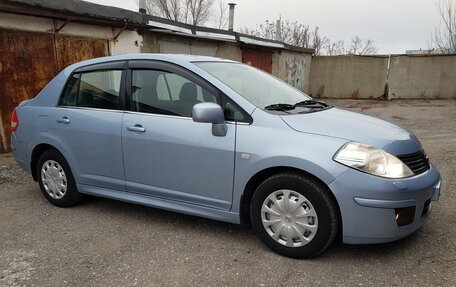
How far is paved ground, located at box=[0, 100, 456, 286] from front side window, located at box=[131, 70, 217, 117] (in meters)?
Result: 1.17

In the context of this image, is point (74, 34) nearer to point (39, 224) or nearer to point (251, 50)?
point (39, 224)

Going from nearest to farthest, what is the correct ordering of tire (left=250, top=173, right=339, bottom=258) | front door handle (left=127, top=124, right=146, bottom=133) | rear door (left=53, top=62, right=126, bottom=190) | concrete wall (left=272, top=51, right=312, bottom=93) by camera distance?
tire (left=250, top=173, right=339, bottom=258), front door handle (left=127, top=124, right=146, bottom=133), rear door (left=53, top=62, right=126, bottom=190), concrete wall (left=272, top=51, right=312, bottom=93)

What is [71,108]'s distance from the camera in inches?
160

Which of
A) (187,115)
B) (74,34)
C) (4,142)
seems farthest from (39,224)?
(74,34)

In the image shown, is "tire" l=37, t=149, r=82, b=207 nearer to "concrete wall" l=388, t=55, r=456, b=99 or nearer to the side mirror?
the side mirror

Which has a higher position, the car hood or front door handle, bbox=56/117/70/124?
the car hood

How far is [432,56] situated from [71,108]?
18.1m

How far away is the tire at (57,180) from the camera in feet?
13.6

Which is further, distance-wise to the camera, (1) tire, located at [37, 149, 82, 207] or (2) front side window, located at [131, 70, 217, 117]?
(1) tire, located at [37, 149, 82, 207]

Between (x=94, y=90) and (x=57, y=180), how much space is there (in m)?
1.14

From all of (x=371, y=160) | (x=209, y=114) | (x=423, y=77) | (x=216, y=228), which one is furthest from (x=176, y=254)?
(x=423, y=77)

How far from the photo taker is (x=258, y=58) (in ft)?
53.0

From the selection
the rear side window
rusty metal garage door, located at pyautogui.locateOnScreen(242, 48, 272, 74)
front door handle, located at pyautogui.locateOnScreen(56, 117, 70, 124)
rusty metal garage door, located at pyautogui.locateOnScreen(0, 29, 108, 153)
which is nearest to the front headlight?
the rear side window

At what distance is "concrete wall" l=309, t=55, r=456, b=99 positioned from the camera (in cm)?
1769
